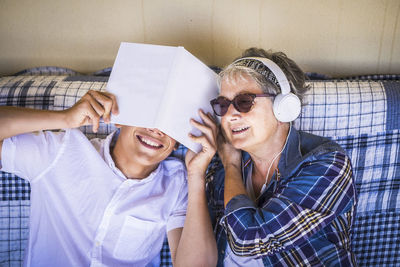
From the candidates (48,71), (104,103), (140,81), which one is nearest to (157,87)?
(140,81)

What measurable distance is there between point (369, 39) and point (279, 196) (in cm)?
123

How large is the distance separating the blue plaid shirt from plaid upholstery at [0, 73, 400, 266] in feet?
1.20

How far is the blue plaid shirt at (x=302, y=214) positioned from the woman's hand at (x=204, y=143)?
0.22 m

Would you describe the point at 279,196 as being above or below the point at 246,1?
below

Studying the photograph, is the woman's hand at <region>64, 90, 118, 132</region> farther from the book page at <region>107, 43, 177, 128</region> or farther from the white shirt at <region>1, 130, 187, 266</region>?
the white shirt at <region>1, 130, 187, 266</region>

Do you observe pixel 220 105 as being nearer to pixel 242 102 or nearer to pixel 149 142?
pixel 242 102

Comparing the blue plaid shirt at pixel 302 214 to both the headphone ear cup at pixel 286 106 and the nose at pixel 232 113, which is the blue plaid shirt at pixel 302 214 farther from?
the nose at pixel 232 113

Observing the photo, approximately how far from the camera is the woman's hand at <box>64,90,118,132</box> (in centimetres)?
120

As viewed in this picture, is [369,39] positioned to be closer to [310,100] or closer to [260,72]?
[310,100]

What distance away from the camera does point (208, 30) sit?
70.1 inches

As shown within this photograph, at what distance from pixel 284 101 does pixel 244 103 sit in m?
0.15

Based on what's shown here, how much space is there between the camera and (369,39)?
5.98ft

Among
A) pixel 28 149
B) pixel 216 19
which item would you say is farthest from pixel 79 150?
pixel 216 19

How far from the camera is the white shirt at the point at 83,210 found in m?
1.34
